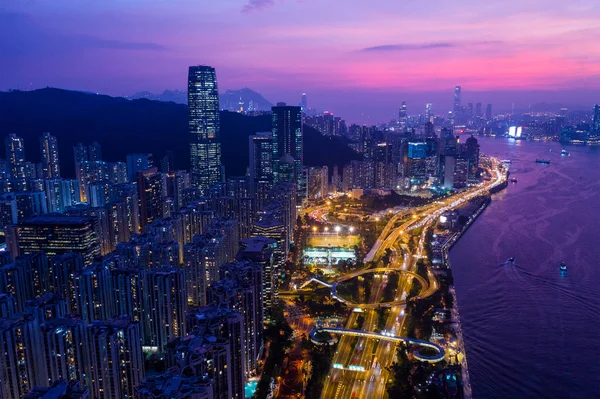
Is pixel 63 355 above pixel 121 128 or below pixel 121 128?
below

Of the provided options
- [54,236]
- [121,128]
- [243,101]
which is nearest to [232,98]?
[243,101]

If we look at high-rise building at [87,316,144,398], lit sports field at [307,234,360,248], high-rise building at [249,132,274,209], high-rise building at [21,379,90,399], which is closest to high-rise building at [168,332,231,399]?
high-rise building at [87,316,144,398]

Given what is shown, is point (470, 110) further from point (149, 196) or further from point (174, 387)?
point (174, 387)

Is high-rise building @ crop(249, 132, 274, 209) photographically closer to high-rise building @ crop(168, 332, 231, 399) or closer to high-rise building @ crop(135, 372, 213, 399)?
high-rise building @ crop(168, 332, 231, 399)

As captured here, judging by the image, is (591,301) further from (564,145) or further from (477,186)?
(564,145)

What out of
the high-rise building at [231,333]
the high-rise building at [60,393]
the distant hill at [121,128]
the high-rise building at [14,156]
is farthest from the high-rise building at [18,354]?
the distant hill at [121,128]
